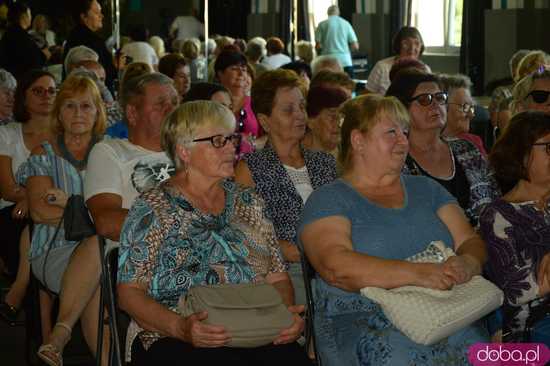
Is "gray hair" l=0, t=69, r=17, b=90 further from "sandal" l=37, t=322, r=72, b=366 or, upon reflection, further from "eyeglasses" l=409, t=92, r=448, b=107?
"eyeglasses" l=409, t=92, r=448, b=107

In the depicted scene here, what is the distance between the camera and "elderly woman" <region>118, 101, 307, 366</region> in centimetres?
345

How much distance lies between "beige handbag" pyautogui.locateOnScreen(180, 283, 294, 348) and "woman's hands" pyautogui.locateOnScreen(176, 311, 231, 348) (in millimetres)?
21

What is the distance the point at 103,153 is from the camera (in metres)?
4.66

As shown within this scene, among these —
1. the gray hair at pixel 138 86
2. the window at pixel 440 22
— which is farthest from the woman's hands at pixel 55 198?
the window at pixel 440 22

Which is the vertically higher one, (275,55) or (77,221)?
(275,55)

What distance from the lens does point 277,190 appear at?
462 centimetres

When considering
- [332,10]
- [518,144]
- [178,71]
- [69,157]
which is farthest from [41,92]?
[332,10]

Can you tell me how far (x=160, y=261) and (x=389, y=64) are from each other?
7.17m

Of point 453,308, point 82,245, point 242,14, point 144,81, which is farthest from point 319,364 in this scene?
point 242,14

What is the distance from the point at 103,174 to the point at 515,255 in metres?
1.81

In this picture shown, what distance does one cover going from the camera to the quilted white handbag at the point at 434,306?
10.8 feet

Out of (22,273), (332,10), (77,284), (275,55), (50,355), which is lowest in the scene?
(50,355)

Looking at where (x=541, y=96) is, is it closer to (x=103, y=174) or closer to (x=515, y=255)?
(x=515, y=255)

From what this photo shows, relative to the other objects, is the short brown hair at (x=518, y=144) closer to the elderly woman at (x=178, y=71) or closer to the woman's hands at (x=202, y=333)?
the woman's hands at (x=202, y=333)
